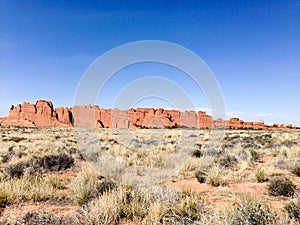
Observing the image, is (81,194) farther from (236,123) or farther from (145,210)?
(236,123)

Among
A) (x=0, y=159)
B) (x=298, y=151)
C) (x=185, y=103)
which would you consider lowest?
(x=0, y=159)

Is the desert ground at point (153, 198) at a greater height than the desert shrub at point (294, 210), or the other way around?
the desert shrub at point (294, 210)

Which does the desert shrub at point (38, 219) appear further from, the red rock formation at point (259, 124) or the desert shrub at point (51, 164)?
the red rock formation at point (259, 124)

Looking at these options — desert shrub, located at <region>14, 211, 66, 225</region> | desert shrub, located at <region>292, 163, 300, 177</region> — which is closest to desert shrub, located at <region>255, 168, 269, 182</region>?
desert shrub, located at <region>292, 163, 300, 177</region>

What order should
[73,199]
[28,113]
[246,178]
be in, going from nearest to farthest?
[73,199] < [246,178] < [28,113]

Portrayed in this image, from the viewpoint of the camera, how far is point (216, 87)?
50.6ft

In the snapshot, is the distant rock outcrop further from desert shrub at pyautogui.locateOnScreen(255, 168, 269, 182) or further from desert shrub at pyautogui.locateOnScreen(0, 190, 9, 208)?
desert shrub at pyautogui.locateOnScreen(0, 190, 9, 208)

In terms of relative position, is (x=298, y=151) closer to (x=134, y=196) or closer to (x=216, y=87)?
(x=216, y=87)

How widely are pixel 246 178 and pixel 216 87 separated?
7.55m

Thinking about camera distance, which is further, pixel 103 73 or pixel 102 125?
pixel 102 125

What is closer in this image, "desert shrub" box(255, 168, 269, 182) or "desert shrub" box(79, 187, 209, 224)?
"desert shrub" box(79, 187, 209, 224)

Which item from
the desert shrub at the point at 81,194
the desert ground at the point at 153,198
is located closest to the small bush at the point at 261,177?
the desert ground at the point at 153,198

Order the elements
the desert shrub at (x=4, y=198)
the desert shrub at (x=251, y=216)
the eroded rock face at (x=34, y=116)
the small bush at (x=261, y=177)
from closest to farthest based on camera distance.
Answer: the desert shrub at (x=251, y=216), the desert shrub at (x=4, y=198), the small bush at (x=261, y=177), the eroded rock face at (x=34, y=116)

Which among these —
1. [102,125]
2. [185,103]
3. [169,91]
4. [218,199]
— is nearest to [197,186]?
[218,199]
